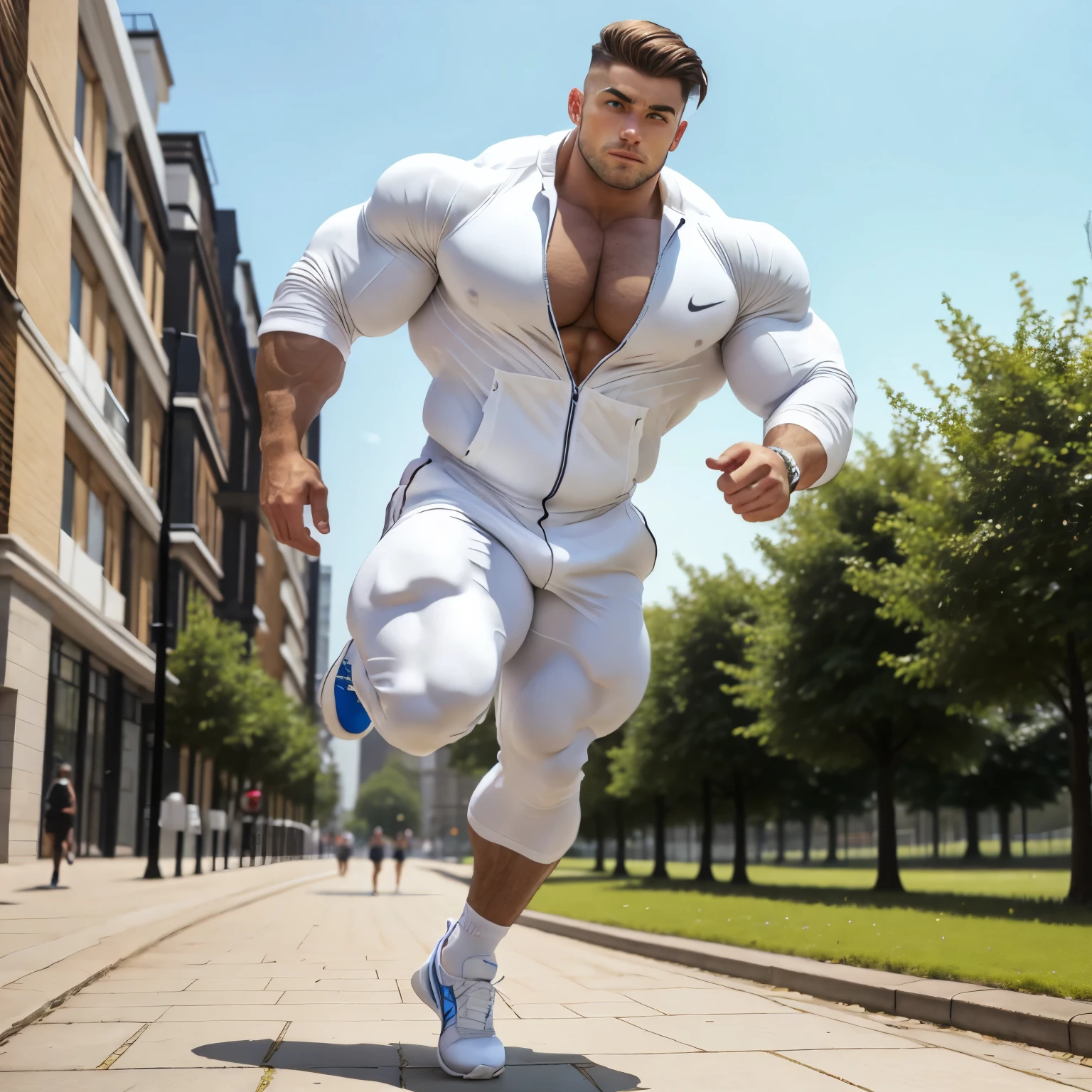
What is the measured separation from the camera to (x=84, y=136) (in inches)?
1040

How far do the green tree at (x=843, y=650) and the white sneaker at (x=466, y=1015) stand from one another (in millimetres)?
17415

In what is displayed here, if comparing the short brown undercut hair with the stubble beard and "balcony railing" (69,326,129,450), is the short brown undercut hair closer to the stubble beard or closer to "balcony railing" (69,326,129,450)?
the stubble beard

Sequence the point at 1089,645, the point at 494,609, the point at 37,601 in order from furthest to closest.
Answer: the point at 37,601, the point at 1089,645, the point at 494,609

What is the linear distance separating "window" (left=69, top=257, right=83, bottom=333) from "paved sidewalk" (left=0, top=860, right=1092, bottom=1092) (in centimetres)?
2072

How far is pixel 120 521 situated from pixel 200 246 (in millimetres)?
15664

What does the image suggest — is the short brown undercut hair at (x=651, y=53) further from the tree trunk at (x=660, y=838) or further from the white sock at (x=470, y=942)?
the tree trunk at (x=660, y=838)

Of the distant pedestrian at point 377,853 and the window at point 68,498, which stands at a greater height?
the window at point 68,498

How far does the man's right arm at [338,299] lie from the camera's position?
11.8 ft

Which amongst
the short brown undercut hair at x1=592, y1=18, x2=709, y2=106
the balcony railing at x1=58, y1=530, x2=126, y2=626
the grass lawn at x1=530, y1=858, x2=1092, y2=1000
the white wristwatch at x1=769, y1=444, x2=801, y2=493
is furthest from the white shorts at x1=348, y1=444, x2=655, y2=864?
the balcony railing at x1=58, y1=530, x2=126, y2=626

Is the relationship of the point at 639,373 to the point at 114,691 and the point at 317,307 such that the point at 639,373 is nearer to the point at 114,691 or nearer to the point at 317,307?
the point at 317,307

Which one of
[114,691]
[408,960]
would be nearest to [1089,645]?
[408,960]

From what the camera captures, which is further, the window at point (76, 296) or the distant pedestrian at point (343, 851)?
the distant pedestrian at point (343, 851)

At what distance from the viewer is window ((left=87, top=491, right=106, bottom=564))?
28.2 m

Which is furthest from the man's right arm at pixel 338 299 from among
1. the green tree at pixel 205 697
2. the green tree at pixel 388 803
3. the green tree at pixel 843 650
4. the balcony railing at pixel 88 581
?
the green tree at pixel 388 803
